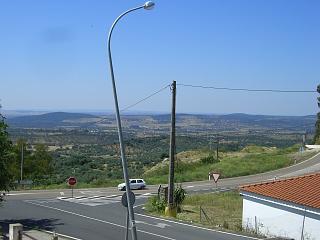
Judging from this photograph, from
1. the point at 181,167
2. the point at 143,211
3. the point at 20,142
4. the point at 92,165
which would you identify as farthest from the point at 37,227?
the point at 92,165

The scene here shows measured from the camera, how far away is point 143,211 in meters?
32.8

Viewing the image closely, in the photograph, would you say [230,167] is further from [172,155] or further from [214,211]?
[172,155]

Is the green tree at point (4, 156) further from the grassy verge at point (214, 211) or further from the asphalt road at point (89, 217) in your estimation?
the grassy verge at point (214, 211)

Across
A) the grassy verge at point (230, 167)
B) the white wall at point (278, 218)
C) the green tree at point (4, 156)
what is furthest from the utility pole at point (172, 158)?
the grassy verge at point (230, 167)

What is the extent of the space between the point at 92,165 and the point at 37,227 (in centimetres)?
6736

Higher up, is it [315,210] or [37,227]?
[315,210]

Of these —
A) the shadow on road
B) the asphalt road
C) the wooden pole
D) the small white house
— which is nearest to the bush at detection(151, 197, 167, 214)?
the asphalt road

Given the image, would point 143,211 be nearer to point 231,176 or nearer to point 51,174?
point 231,176

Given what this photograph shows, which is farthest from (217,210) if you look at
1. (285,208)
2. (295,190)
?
(285,208)

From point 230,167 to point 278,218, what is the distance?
41099 mm

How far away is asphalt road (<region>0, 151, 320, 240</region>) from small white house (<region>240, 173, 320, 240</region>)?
2391 millimetres

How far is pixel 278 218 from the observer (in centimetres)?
2478

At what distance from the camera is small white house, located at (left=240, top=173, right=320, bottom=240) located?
22.8 m

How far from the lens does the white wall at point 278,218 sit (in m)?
22.7
